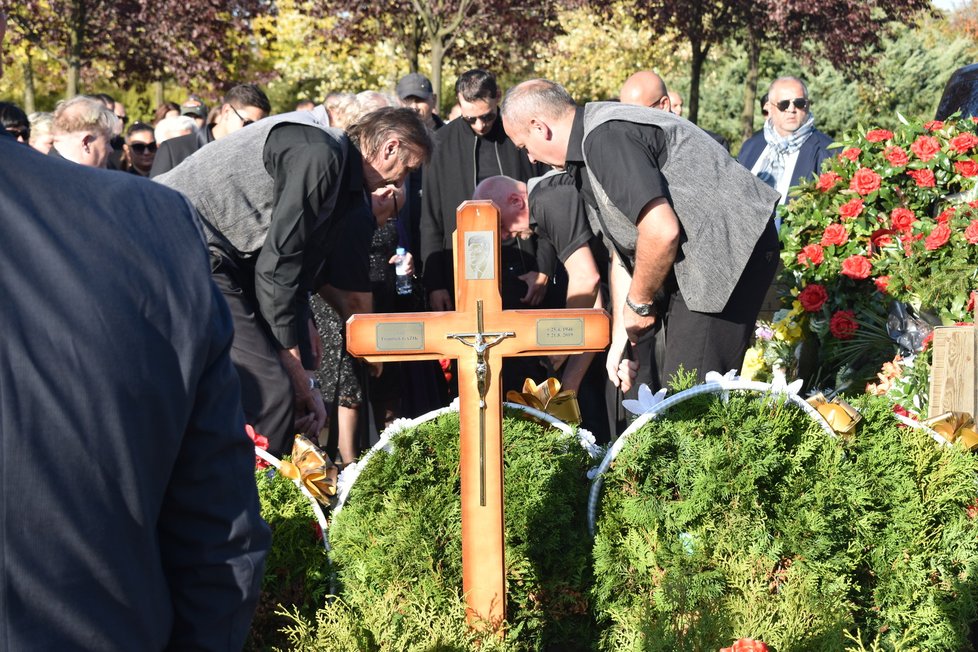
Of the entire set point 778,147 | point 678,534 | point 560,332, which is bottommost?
point 678,534

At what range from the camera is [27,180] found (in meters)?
1.20

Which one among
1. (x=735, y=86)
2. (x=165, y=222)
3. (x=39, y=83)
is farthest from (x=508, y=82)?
(x=165, y=222)

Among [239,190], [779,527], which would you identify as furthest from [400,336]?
[239,190]

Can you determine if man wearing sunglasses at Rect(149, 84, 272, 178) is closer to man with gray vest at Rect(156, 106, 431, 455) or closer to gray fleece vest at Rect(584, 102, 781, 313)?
man with gray vest at Rect(156, 106, 431, 455)

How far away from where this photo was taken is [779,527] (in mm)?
2959

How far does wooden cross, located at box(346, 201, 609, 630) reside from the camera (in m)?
2.77

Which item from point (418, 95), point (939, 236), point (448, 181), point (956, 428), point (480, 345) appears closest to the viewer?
point (480, 345)

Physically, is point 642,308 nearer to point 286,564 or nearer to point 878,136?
point 286,564

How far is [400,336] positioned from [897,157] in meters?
3.56

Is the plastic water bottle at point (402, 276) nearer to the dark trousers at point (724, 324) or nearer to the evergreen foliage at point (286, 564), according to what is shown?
the dark trousers at point (724, 324)

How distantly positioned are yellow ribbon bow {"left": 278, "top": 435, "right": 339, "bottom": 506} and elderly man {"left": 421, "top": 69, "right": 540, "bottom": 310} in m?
2.61

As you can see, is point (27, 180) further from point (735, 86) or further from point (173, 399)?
point (735, 86)

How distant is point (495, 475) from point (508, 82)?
81.1 feet

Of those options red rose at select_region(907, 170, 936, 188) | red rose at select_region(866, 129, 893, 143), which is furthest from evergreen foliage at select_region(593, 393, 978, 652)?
red rose at select_region(866, 129, 893, 143)
